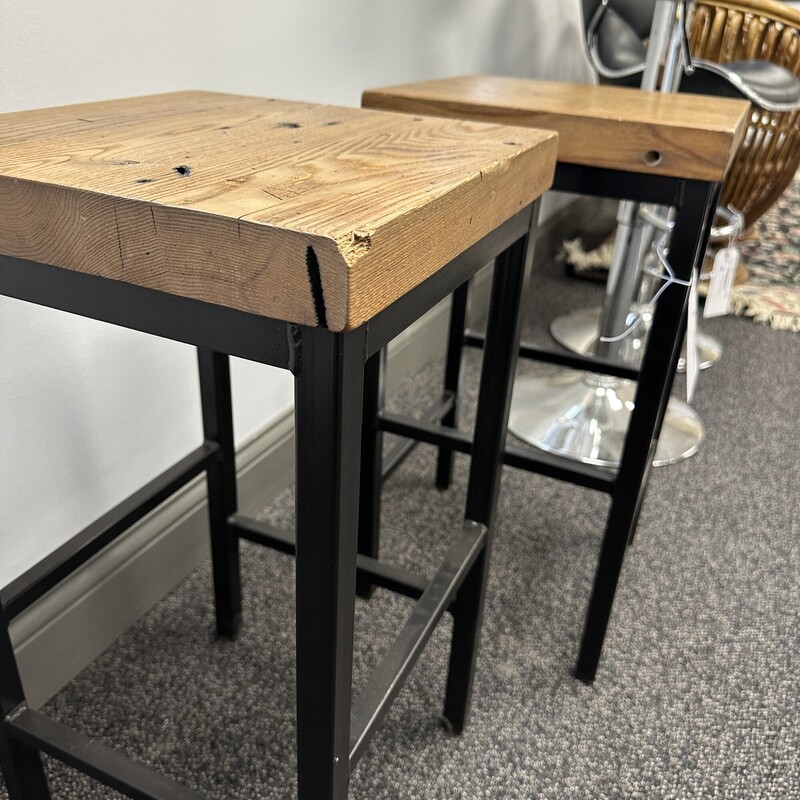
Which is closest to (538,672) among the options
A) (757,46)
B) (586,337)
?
(586,337)

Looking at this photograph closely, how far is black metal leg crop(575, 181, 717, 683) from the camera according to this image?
75 centimetres

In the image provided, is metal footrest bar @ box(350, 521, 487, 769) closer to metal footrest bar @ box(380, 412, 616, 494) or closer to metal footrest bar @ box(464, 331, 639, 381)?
metal footrest bar @ box(380, 412, 616, 494)

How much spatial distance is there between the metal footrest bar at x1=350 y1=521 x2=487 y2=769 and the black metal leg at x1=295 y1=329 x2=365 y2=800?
50mm

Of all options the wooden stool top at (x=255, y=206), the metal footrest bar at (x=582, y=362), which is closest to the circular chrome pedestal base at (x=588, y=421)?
the metal footrest bar at (x=582, y=362)

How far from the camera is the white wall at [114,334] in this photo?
2.38 ft

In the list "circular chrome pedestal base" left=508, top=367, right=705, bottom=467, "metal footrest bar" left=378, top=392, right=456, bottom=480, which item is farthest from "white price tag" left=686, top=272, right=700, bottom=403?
"circular chrome pedestal base" left=508, top=367, right=705, bottom=467

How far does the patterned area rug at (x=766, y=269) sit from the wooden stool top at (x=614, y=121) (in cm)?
133

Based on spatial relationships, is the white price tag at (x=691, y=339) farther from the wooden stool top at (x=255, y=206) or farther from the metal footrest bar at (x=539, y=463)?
the wooden stool top at (x=255, y=206)

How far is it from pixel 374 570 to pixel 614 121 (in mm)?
492

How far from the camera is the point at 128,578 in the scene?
37.8 inches

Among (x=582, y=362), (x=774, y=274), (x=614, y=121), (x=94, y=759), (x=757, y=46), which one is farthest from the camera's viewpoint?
(x=774, y=274)

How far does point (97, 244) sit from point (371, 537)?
0.68 meters

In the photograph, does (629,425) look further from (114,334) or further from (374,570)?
(114,334)

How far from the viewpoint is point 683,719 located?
896mm
